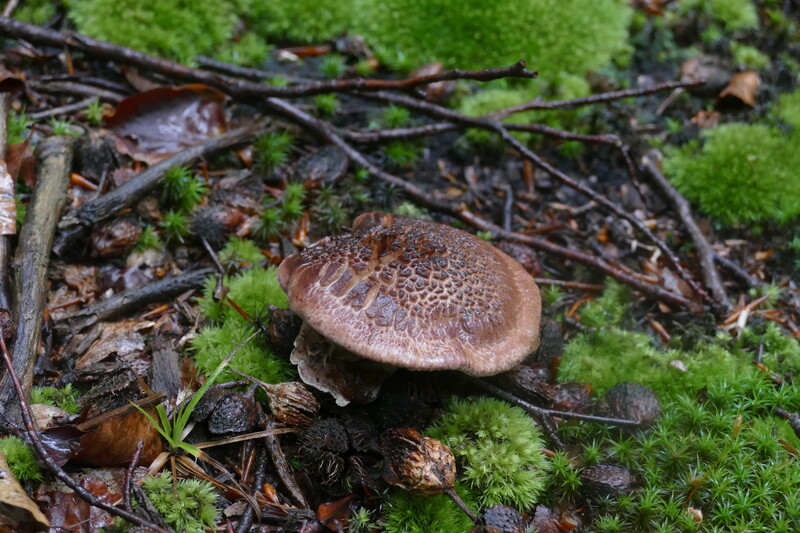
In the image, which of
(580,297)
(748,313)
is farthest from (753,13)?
(580,297)

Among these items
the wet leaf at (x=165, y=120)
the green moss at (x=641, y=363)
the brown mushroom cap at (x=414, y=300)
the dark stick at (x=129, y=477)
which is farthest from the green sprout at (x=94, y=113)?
the green moss at (x=641, y=363)

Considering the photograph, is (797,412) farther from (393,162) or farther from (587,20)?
(587,20)

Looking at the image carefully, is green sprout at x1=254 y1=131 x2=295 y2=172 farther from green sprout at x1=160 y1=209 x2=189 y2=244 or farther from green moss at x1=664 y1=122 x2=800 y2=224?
green moss at x1=664 y1=122 x2=800 y2=224

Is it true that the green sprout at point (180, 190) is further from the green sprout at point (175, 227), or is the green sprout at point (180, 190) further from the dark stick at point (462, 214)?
the dark stick at point (462, 214)

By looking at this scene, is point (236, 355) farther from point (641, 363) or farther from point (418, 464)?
point (641, 363)

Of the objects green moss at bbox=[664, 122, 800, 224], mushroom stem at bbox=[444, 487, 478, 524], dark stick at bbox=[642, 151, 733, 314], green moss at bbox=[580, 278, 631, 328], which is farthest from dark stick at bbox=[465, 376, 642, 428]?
green moss at bbox=[664, 122, 800, 224]

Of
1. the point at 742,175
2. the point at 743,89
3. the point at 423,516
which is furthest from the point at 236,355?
the point at 743,89
